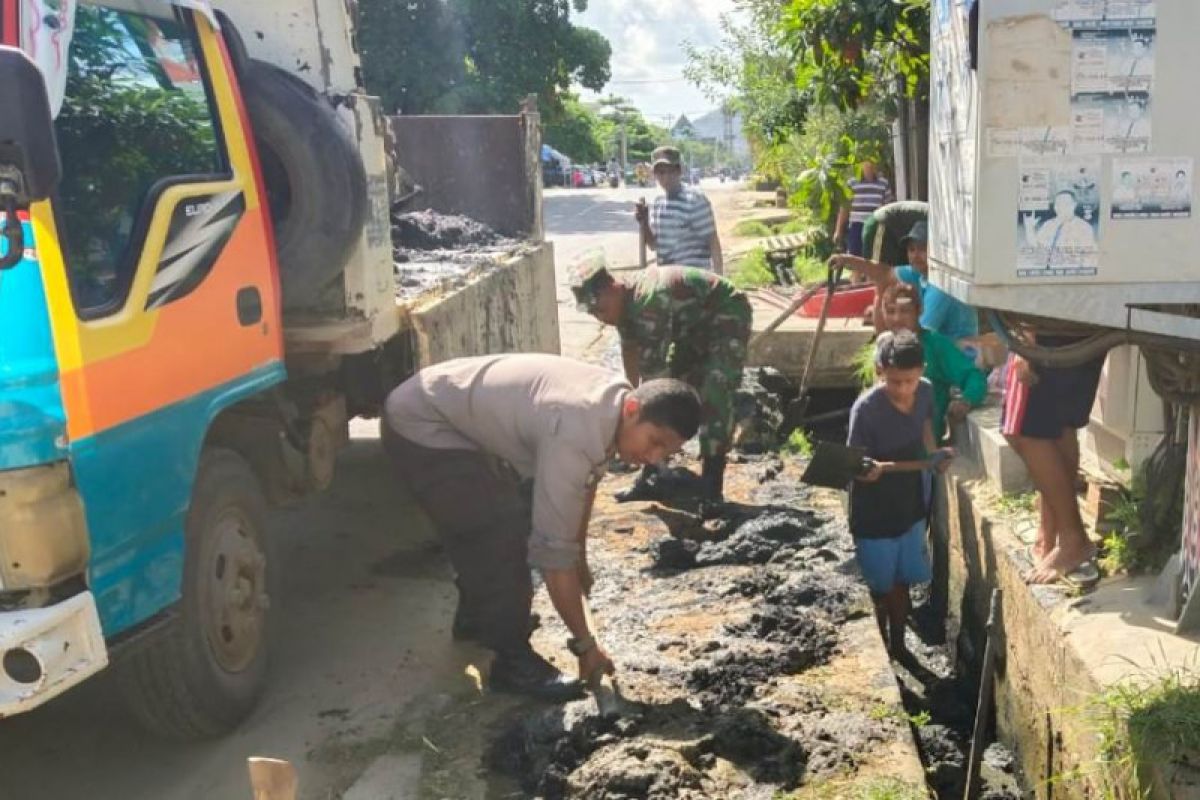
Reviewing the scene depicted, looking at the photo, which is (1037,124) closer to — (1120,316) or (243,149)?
(1120,316)

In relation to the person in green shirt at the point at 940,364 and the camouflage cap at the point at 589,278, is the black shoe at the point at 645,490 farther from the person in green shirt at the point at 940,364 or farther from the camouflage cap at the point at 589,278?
the person in green shirt at the point at 940,364

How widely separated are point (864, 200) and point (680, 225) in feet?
13.1

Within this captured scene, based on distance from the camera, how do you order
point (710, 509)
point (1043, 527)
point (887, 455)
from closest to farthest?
point (1043, 527) < point (887, 455) < point (710, 509)

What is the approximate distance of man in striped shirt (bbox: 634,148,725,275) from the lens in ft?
25.5

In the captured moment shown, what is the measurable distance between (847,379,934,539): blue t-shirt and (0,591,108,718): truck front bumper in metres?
3.08

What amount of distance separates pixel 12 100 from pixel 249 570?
195 centimetres

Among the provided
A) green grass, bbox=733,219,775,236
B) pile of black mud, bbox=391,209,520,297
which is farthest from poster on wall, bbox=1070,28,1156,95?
green grass, bbox=733,219,775,236

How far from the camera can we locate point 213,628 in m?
4.00

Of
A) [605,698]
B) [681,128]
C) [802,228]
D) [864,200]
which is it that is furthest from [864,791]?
[681,128]

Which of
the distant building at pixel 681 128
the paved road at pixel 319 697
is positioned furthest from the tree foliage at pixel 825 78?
the distant building at pixel 681 128

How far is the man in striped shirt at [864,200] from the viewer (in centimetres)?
1120

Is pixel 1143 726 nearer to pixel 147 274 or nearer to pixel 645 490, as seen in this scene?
pixel 147 274

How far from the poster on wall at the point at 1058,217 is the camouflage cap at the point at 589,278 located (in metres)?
2.83

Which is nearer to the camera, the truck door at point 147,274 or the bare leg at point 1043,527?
the truck door at point 147,274
